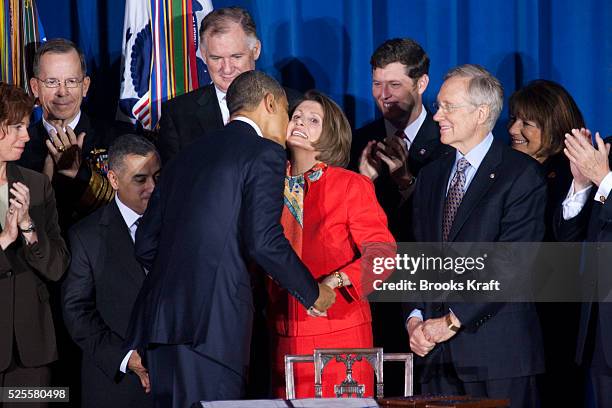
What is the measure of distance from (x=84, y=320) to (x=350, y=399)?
1524 mm

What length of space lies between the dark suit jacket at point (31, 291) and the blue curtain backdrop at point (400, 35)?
4.02 feet

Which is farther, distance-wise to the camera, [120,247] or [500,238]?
[120,247]

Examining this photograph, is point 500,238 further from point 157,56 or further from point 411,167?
point 157,56

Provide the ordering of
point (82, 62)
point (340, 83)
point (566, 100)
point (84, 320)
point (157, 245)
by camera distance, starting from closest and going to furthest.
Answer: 1. point (157, 245)
2. point (84, 320)
3. point (566, 100)
4. point (82, 62)
5. point (340, 83)

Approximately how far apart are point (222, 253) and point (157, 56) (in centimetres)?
180

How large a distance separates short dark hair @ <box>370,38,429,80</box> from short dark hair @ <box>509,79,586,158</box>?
463mm

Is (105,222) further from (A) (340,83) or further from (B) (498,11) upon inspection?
(B) (498,11)

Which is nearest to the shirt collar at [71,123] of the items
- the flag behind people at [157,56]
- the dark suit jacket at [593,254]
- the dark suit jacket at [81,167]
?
the dark suit jacket at [81,167]

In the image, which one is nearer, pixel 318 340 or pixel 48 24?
pixel 318 340

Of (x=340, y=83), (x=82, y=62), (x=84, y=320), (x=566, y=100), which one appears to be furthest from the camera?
(x=340, y=83)

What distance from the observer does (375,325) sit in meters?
4.52

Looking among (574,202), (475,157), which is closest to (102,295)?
(475,157)

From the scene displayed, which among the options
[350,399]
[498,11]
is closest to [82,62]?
[498,11]

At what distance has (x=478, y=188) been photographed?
3.69m
